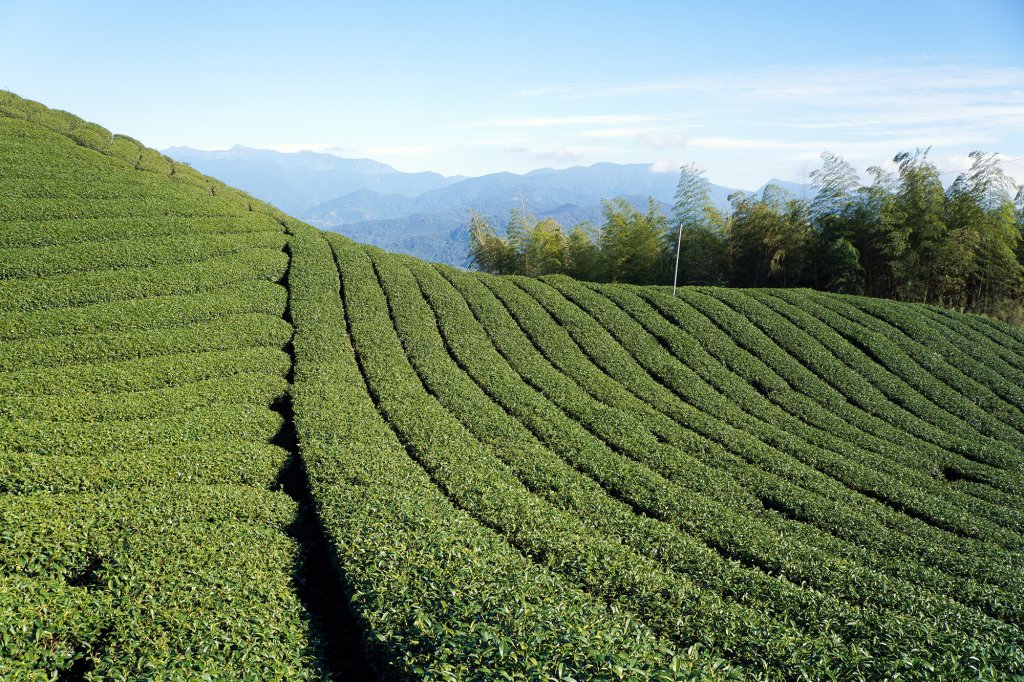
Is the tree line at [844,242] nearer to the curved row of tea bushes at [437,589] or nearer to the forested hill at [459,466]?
the forested hill at [459,466]

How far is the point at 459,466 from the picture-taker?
13.5 metres

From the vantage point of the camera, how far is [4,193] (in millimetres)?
25016

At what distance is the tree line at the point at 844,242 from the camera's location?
2986 cm

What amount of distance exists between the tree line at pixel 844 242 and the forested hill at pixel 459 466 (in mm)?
5347

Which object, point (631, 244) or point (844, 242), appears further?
point (631, 244)

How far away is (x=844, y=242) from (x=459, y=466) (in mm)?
27436

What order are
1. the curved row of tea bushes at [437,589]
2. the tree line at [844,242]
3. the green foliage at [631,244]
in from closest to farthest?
the curved row of tea bushes at [437,589] → the tree line at [844,242] → the green foliage at [631,244]

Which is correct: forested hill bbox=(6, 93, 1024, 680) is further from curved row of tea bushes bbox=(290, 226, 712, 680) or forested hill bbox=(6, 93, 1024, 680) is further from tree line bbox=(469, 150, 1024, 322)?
tree line bbox=(469, 150, 1024, 322)

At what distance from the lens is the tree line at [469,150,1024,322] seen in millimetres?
29859

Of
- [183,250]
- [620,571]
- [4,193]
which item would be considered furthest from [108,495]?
[4,193]

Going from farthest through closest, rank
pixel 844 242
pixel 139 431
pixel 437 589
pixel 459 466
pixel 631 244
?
pixel 631 244 → pixel 844 242 → pixel 139 431 → pixel 459 466 → pixel 437 589

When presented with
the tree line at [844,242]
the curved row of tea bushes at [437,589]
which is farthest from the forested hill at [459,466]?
the tree line at [844,242]

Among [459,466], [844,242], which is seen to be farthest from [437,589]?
[844,242]

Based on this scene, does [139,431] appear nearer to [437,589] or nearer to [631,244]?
[437,589]
